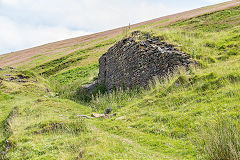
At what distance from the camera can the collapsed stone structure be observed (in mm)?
11922

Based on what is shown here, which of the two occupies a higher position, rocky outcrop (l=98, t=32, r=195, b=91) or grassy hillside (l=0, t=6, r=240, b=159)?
rocky outcrop (l=98, t=32, r=195, b=91)

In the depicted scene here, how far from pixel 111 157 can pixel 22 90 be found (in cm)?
1703

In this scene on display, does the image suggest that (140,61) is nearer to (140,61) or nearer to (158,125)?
(140,61)

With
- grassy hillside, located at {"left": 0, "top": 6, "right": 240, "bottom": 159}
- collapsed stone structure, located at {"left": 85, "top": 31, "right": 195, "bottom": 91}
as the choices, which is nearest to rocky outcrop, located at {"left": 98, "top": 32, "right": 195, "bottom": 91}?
collapsed stone structure, located at {"left": 85, "top": 31, "right": 195, "bottom": 91}

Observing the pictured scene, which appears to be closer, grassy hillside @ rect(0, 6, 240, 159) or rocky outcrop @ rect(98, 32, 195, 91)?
grassy hillside @ rect(0, 6, 240, 159)

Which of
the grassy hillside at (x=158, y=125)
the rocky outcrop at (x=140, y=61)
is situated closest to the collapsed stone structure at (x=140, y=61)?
→ the rocky outcrop at (x=140, y=61)

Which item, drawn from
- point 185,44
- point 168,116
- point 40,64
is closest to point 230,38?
point 185,44

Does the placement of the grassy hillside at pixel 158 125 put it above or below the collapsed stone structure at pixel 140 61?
below

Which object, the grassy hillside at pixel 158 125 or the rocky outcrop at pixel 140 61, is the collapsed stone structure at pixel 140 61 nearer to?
the rocky outcrop at pixel 140 61

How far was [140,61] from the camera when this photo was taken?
544 inches

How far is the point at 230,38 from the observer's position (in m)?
14.2

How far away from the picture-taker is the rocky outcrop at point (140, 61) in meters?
11.9

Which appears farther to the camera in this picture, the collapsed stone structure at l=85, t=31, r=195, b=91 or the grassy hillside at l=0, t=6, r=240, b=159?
the collapsed stone structure at l=85, t=31, r=195, b=91

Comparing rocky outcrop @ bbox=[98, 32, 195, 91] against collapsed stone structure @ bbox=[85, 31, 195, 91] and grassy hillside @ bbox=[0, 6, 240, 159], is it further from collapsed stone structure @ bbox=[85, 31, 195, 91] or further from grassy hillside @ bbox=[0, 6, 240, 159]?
grassy hillside @ bbox=[0, 6, 240, 159]
